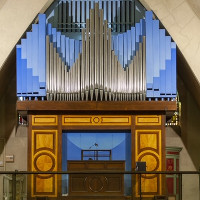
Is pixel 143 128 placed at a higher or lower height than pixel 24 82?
lower

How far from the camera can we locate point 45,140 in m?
9.46

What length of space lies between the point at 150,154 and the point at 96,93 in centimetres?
133

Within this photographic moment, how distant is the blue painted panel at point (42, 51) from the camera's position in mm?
9500

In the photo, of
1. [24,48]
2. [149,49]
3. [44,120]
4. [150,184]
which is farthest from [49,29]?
[150,184]

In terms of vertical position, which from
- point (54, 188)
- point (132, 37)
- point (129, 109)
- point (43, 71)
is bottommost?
point (54, 188)

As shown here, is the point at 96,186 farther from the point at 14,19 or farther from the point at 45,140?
the point at 14,19

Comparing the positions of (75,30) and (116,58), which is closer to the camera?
(116,58)

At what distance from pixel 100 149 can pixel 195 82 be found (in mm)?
2090

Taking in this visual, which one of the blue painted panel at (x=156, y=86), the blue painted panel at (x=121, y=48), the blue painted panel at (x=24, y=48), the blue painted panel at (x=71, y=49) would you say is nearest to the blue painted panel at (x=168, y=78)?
the blue painted panel at (x=156, y=86)

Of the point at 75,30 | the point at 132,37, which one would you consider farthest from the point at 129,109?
the point at 75,30

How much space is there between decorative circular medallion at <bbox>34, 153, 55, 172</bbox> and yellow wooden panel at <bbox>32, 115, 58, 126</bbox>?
51 centimetres

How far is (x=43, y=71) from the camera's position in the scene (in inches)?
375

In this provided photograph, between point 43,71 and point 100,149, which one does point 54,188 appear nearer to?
point 100,149

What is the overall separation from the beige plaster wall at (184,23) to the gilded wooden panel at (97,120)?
1459 mm
